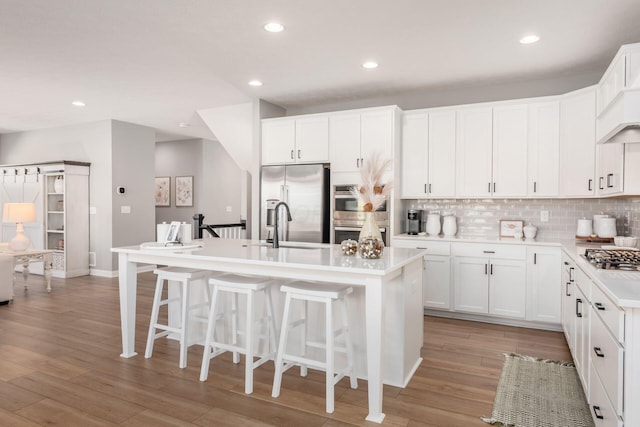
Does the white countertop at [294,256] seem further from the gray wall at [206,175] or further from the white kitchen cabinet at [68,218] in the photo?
the gray wall at [206,175]

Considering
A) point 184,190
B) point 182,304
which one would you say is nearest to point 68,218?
point 184,190

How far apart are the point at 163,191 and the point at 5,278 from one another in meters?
4.35

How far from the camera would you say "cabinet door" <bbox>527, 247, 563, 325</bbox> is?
407cm

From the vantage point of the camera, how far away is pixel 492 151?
4559 millimetres

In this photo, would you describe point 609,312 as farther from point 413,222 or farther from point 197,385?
point 413,222

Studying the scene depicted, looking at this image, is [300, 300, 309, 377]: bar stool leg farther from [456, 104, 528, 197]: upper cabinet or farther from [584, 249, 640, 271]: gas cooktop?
[456, 104, 528, 197]: upper cabinet

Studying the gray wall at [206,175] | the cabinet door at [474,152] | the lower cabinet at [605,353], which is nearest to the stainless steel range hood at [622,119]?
the lower cabinet at [605,353]

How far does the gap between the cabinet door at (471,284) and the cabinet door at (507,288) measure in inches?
2.3

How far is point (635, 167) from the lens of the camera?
2.93 metres

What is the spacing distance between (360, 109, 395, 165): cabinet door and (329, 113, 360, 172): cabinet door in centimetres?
8

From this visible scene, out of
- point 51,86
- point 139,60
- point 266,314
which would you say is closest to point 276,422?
point 266,314

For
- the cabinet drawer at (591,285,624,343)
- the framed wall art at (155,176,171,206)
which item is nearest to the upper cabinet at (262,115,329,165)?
the cabinet drawer at (591,285,624,343)

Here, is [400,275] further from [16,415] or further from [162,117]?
[162,117]

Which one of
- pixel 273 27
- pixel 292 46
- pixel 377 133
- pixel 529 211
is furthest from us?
pixel 377 133
